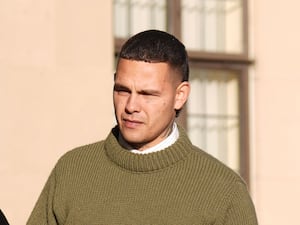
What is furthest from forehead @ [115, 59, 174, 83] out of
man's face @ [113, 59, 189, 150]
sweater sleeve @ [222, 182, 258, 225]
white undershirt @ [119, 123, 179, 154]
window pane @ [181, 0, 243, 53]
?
window pane @ [181, 0, 243, 53]

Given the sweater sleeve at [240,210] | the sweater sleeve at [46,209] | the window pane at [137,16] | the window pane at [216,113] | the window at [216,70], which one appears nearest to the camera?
the sweater sleeve at [240,210]

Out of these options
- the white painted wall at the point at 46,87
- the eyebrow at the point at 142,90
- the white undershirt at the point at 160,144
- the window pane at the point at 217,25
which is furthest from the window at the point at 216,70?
the eyebrow at the point at 142,90

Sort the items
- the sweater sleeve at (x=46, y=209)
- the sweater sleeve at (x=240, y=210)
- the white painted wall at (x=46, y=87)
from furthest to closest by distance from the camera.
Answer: the white painted wall at (x=46, y=87), the sweater sleeve at (x=46, y=209), the sweater sleeve at (x=240, y=210)

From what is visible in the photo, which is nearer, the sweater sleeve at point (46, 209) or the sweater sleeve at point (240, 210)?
the sweater sleeve at point (240, 210)

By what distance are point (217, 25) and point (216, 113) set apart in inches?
24.3

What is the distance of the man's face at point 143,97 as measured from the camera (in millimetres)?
3412

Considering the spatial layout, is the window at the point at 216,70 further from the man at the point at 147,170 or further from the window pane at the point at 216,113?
the man at the point at 147,170

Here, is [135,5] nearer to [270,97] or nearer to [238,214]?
[270,97]

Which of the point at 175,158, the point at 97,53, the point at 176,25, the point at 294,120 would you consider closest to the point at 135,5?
the point at 176,25

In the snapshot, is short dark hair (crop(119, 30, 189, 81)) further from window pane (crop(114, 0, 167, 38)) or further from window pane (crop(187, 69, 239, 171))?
window pane (crop(187, 69, 239, 171))

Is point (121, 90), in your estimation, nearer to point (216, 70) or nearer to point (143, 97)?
point (143, 97)

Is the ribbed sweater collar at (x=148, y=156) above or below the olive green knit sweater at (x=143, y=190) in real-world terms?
above

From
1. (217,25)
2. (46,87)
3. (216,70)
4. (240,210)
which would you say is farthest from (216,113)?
(240,210)

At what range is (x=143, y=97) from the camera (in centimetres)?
343
